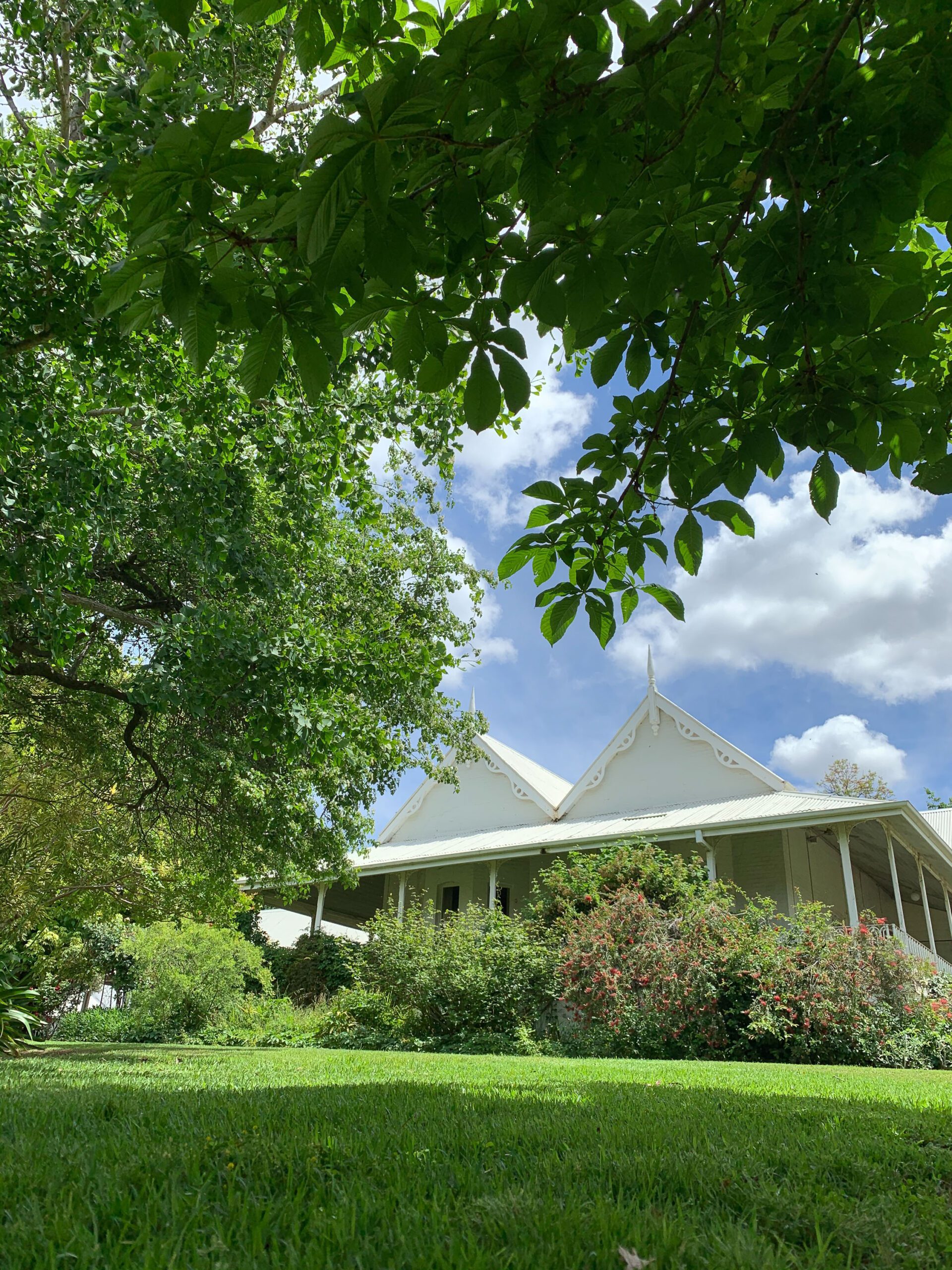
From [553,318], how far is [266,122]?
8.42 m

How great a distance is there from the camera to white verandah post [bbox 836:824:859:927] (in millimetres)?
14195

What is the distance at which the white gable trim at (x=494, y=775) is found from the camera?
21.6 m

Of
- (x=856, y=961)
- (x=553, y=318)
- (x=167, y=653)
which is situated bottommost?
(x=856, y=961)

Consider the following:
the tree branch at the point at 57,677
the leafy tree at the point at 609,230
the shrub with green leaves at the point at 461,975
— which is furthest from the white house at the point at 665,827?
the leafy tree at the point at 609,230

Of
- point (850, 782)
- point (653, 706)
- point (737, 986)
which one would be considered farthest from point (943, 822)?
point (737, 986)

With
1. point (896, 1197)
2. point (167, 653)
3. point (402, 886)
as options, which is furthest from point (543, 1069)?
point (402, 886)

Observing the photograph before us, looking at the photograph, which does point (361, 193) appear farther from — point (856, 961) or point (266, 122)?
point (856, 961)

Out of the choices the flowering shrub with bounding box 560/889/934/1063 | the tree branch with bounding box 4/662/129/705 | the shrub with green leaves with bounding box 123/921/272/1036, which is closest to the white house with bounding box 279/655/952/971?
the flowering shrub with bounding box 560/889/934/1063

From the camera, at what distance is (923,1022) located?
11.7 metres

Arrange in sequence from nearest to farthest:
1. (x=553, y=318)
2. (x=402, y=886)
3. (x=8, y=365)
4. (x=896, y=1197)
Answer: (x=553, y=318) → (x=896, y=1197) → (x=8, y=365) → (x=402, y=886)

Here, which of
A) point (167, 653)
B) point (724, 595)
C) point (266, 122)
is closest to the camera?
point (167, 653)

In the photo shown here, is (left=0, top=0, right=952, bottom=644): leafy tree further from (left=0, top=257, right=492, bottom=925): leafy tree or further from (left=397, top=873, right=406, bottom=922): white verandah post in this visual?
(left=397, top=873, right=406, bottom=922): white verandah post

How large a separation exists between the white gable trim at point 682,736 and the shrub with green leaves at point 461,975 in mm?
5889

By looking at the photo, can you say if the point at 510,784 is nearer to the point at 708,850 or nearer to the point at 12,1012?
the point at 708,850
